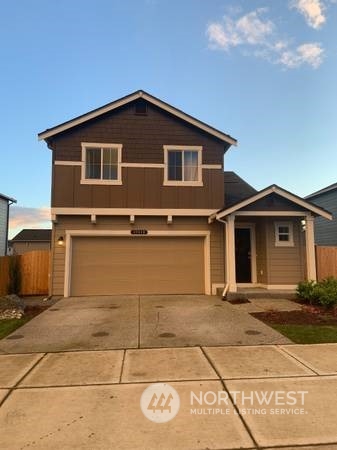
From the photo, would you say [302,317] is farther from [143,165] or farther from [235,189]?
[143,165]

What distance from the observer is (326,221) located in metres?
19.7

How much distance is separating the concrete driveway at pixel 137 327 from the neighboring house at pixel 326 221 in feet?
38.8

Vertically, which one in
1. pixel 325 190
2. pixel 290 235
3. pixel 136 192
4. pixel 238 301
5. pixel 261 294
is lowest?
pixel 238 301

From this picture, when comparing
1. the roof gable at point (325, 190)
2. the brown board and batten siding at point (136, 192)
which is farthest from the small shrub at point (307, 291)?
the roof gable at point (325, 190)

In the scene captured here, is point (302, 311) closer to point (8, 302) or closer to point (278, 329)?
point (278, 329)

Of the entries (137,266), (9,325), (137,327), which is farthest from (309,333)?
(137,266)

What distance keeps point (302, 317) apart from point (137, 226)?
656 cm

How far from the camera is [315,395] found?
390 cm

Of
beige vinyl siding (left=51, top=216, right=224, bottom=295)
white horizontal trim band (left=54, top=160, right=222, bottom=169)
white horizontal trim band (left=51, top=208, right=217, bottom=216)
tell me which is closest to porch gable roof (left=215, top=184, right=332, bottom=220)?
white horizontal trim band (left=51, top=208, right=217, bottom=216)

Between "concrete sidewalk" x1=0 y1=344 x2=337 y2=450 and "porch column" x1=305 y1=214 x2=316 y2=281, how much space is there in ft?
19.4

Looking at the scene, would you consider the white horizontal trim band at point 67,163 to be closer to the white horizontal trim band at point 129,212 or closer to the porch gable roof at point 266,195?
the white horizontal trim band at point 129,212

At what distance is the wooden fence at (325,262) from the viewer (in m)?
12.9

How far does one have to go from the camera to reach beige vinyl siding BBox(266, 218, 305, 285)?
11.5 m

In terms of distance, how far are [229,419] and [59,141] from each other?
36.9ft
